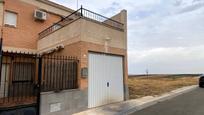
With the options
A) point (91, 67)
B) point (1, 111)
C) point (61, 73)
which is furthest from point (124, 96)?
point (1, 111)

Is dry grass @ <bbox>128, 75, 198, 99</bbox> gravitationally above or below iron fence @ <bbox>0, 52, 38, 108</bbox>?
below

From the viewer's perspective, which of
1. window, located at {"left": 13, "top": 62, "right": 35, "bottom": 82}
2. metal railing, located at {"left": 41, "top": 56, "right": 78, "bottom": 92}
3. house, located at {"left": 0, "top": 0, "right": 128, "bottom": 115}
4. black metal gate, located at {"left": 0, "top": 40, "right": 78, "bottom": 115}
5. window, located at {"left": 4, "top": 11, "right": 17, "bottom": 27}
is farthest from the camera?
window, located at {"left": 4, "top": 11, "right": 17, "bottom": 27}

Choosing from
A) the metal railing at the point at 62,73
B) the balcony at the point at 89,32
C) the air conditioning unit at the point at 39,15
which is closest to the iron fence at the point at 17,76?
the balcony at the point at 89,32

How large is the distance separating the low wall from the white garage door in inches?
24.0

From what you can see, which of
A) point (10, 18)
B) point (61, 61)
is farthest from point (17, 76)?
point (61, 61)

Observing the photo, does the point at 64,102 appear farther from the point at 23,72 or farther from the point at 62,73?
the point at 23,72

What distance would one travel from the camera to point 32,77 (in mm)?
11344

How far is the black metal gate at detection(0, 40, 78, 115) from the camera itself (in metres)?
6.47

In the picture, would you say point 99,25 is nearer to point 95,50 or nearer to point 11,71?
point 95,50

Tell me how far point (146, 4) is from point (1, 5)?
10008 mm

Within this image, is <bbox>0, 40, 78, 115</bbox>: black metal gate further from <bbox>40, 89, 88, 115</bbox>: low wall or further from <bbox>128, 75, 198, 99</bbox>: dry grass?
<bbox>128, 75, 198, 99</bbox>: dry grass


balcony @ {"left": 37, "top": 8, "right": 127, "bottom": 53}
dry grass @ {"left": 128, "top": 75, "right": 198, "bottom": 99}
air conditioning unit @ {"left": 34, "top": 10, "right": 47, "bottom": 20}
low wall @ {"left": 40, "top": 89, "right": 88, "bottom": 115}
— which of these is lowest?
dry grass @ {"left": 128, "top": 75, "right": 198, "bottom": 99}

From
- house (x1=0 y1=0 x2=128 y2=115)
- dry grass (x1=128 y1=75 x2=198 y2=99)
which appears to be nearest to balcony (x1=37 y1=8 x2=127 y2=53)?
house (x1=0 y1=0 x2=128 y2=115)

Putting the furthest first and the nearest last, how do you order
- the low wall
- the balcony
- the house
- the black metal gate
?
the balcony
the house
the low wall
the black metal gate
